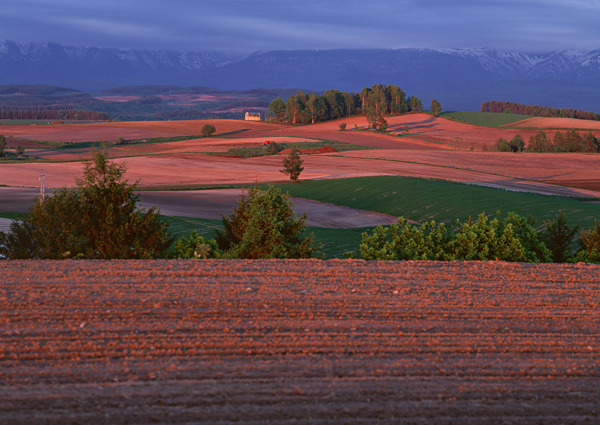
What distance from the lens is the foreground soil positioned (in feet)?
24.7

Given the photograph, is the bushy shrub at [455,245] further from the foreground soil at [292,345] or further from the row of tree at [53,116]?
the row of tree at [53,116]

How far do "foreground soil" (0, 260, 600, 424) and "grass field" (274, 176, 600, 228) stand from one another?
24.2m

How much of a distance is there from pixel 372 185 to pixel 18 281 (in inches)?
1761

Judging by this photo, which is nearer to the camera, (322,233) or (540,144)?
(322,233)

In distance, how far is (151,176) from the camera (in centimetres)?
6525

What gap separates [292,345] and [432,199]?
1530 inches

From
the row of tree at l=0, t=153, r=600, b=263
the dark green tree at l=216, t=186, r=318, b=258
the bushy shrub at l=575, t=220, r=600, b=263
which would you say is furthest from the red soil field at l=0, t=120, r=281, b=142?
the bushy shrub at l=575, t=220, r=600, b=263

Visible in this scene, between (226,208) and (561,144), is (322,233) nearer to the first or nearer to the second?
(226,208)

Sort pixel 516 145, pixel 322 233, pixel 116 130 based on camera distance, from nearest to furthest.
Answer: pixel 322 233, pixel 516 145, pixel 116 130

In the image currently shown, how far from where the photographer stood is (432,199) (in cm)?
4681

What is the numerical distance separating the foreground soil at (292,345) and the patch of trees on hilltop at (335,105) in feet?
433

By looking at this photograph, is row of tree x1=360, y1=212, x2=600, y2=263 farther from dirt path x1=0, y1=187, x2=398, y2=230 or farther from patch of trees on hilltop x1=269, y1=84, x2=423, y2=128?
patch of trees on hilltop x1=269, y1=84, x2=423, y2=128

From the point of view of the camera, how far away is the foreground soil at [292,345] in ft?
24.7

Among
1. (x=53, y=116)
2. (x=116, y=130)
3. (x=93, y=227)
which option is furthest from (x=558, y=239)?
(x=53, y=116)
